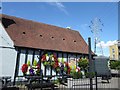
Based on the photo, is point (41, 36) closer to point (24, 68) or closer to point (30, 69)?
point (30, 69)

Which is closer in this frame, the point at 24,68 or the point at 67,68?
the point at 24,68

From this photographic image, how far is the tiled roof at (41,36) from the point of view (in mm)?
21500

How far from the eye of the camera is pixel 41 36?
2406 cm

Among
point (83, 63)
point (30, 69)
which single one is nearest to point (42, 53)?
point (30, 69)

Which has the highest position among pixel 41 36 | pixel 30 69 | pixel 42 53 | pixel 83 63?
pixel 41 36

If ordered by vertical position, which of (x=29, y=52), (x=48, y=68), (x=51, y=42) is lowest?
(x=48, y=68)

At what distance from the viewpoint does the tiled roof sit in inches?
846

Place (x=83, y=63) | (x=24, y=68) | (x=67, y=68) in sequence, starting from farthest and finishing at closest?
(x=83, y=63)
(x=67, y=68)
(x=24, y=68)

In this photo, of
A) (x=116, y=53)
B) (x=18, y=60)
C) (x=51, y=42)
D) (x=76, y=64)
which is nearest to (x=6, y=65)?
(x=18, y=60)

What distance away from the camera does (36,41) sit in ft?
74.1

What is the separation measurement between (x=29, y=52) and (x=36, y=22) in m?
6.78

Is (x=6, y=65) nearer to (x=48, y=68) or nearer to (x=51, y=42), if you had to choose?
(x=48, y=68)

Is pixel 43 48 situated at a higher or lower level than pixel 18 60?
higher

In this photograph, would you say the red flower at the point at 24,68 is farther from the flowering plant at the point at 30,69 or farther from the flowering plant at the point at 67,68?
the flowering plant at the point at 67,68
